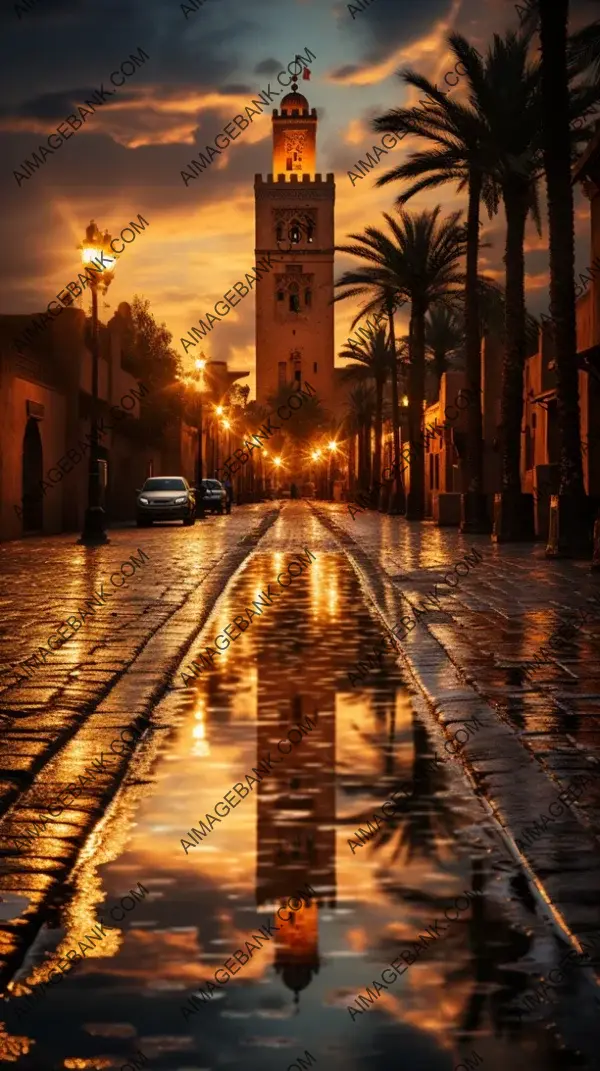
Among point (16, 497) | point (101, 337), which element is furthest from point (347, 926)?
point (101, 337)

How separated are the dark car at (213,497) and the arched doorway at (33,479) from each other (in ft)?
95.1

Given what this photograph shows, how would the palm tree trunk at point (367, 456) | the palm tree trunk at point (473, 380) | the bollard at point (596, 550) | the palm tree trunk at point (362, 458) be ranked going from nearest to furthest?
the bollard at point (596, 550) → the palm tree trunk at point (473, 380) → the palm tree trunk at point (367, 456) → the palm tree trunk at point (362, 458)

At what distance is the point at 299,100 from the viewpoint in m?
192

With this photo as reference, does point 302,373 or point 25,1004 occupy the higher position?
point 302,373

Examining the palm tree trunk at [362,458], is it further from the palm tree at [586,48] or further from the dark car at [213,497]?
the palm tree at [586,48]

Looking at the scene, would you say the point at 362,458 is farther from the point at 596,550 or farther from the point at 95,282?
the point at 596,550

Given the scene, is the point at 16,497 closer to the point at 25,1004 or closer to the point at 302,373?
the point at 25,1004

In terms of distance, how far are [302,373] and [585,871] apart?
165 metres

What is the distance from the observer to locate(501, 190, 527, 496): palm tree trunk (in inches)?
1364

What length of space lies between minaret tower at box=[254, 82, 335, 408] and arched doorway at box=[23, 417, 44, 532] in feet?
408

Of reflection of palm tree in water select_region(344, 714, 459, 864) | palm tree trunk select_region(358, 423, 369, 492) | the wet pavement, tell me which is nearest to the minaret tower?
palm tree trunk select_region(358, 423, 369, 492)

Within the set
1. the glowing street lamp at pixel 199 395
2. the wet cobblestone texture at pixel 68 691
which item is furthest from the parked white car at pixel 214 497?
the wet cobblestone texture at pixel 68 691

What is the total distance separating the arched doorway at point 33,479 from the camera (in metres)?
43.2

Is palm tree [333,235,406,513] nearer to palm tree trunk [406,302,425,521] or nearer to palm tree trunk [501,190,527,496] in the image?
palm tree trunk [406,302,425,521]
